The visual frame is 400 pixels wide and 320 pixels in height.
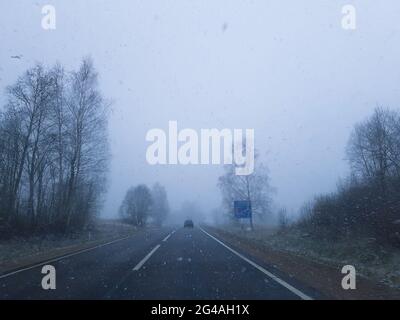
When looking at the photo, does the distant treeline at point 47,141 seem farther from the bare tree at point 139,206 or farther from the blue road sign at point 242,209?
the bare tree at point 139,206

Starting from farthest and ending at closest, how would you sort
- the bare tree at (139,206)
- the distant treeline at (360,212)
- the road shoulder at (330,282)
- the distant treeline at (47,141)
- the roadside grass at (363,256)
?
1. the bare tree at (139,206)
2. the distant treeline at (47,141)
3. the distant treeline at (360,212)
4. the roadside grass at (363,256)
5. the road shoulder at (330,282)

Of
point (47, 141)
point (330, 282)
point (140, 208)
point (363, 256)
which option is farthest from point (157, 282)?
point (140, 208)

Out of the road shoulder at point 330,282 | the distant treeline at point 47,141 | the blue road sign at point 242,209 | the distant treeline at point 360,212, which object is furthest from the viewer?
the blue road sign at point 242,209

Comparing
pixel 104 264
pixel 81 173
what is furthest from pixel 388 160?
pixel 104 264

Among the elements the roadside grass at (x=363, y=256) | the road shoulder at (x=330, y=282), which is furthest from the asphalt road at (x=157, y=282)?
the roadside grass at (x=363, y=256)

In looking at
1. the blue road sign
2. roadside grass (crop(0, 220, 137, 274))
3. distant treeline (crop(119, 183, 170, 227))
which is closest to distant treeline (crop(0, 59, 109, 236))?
roadside grass (crop(0, 220, 137, 274))

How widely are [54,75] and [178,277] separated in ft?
79.7

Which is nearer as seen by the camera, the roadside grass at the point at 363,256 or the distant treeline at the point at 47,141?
the roadside grass at the point at 363,256

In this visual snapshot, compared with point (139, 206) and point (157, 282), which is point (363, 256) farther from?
point (139, 206)

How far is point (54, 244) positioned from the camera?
27.0 metres

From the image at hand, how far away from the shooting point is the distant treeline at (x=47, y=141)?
3036 cm

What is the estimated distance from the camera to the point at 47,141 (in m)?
32.6

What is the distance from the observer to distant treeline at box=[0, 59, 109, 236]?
1195 inches

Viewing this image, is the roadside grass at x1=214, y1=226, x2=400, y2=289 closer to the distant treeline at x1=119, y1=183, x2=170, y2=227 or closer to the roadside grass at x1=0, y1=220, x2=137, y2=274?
the roadside grass at x1=0, y1=220, x2=137, y2=274
